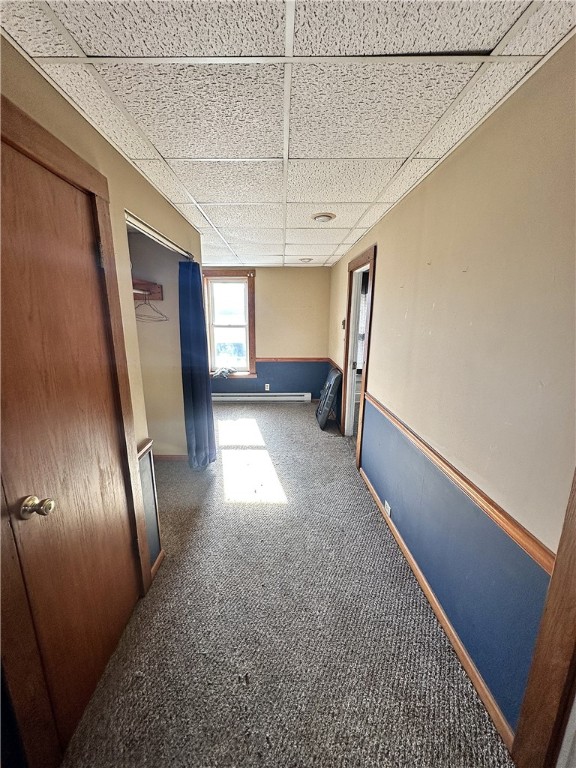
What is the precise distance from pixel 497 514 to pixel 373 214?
2.15 meters

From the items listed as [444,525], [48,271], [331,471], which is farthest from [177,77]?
[331,471]

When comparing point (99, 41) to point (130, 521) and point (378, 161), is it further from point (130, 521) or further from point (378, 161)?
point (130, 521)

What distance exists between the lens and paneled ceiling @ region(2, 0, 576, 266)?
2.38ft

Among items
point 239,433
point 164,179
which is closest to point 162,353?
point 239,433

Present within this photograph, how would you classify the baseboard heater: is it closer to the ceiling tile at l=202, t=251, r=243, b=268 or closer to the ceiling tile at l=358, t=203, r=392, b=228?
the ceiling tile at l=202, t=251, r=243, b=268

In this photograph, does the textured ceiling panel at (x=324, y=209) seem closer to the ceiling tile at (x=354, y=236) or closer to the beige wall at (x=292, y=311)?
the ceiling tile at (x=354, y=236)

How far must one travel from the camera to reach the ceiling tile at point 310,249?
3.19 meters

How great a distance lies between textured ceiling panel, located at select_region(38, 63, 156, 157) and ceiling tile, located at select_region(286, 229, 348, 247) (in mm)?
1550

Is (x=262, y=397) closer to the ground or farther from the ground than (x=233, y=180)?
closer to the ground

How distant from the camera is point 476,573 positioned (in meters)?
1.19

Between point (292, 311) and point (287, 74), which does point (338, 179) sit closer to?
point (287, 74)

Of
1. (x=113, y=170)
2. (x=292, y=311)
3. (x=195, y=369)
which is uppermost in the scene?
(x=113, y=170)

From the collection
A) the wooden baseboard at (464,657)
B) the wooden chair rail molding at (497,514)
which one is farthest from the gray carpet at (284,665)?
the wooden chair rail molding at (497,514)

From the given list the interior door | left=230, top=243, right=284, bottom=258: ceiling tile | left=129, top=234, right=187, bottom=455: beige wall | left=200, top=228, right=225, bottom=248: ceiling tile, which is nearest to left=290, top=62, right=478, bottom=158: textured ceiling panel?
the interior door
